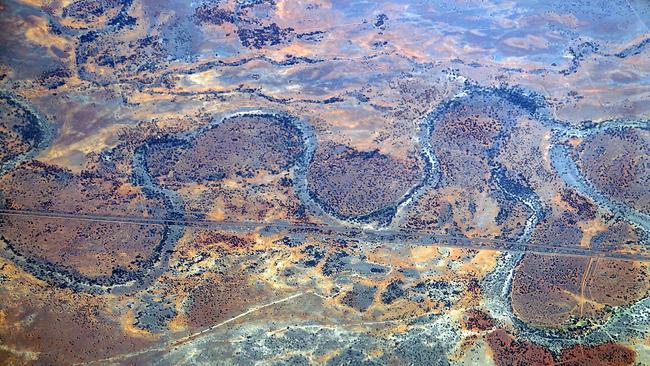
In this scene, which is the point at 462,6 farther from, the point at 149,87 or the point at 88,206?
the point at 88,206

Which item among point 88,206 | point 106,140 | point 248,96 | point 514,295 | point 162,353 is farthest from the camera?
point 248,96

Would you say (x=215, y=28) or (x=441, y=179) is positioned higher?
(x=215, y=28)

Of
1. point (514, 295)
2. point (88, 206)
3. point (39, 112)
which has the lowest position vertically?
point (514, 295)

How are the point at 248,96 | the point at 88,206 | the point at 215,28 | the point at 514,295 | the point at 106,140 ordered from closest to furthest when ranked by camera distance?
the point at 514,295, the point at 88,206, the point at 106,140, the point at 248,96, the point at 215,28

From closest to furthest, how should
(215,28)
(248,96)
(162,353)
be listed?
(162,353) < (248,96) < (215,28)

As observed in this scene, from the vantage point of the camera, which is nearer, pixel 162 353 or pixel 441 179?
pixel 162 353

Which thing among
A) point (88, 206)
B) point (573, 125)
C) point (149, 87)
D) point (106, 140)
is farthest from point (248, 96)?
point (573, 125)

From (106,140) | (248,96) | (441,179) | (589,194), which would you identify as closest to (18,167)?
(106,140)

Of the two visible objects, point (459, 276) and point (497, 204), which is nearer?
point (459, 276)

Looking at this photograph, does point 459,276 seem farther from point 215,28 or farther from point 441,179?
point 215,28
